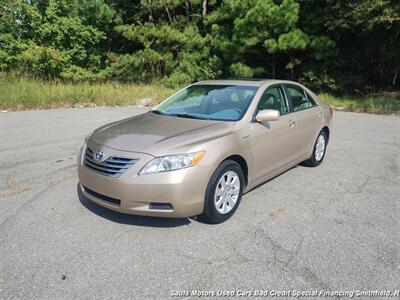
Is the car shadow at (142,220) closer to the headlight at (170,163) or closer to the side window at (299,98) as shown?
the headlight at (170,163)

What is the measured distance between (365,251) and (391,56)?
1623 centimetres

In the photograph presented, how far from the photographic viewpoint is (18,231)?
11.3 ft

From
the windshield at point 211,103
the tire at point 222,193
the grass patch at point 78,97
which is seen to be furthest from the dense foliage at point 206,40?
the tire at point 222,193

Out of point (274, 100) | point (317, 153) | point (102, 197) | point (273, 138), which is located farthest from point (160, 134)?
point (317, 153)

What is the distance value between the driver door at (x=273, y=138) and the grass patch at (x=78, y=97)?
977 cm

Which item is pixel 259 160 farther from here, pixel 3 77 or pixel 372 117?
pixel 3 77

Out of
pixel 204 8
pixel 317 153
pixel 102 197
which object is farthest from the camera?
pixel 204 8

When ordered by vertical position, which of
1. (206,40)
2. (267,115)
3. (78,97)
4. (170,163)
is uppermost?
(206,40)

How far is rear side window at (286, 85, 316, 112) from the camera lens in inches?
199

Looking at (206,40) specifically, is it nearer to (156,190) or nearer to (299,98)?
(299,98)

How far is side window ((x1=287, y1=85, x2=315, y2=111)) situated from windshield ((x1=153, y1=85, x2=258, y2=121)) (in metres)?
0.85

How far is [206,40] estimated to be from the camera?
64.5 feet

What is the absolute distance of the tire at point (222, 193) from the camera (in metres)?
3.46

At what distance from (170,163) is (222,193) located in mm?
718
